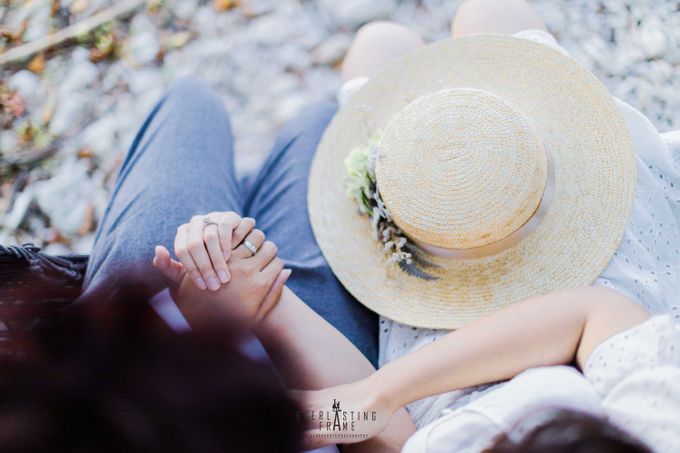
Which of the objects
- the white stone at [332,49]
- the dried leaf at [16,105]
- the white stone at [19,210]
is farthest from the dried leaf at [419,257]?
the dried leaf at [16,105]

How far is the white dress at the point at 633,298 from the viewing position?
100 centimetres

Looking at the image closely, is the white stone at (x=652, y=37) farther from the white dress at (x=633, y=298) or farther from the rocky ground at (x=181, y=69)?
the white dress at (x=633, y=298)

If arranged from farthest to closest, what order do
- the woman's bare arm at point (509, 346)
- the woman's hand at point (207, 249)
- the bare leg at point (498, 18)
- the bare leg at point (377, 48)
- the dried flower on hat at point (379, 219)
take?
the bare leg at point (377, 48), the bare leg at point (498, 18), the dried flower on hat at point (379, 219), the woman's hand at point (207, 249), the woman's bare arm at point (509, 346)

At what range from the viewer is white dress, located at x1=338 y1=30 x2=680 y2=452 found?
39.2 inches

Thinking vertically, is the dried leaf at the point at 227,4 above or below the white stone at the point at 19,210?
above

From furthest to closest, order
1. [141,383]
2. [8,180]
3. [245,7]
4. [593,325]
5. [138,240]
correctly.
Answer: [245,7], [8,180], [138,240], [593,325], [141,383]

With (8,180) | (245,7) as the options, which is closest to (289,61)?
(245,7)

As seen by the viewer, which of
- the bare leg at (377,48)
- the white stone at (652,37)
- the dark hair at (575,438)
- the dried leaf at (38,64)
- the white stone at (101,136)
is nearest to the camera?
the dark hair at (575,438)

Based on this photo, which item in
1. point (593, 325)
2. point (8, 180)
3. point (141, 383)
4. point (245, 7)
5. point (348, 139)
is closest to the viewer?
point (141, 383)

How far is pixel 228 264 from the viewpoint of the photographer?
1.37 metres

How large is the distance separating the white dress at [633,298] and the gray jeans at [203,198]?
0.18 meters

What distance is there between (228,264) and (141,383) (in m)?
0.40

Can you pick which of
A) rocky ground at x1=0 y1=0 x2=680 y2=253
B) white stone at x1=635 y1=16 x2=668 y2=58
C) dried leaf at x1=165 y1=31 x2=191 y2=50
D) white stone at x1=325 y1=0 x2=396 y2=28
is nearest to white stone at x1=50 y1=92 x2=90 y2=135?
rocky ground at x1=0 y1=0 x2=680 y2=253

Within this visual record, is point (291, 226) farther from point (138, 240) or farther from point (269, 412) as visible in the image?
point (269, 412)
